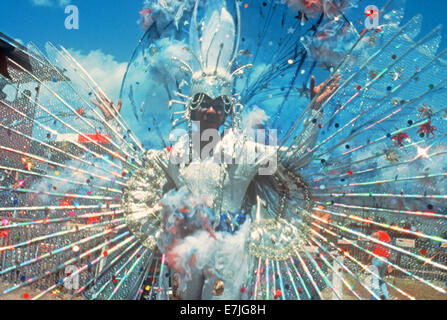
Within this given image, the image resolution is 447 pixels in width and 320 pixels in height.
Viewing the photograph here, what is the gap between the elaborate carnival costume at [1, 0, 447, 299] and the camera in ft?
6.44

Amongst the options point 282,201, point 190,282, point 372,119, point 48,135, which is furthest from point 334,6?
point 48,135

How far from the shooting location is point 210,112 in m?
2.14

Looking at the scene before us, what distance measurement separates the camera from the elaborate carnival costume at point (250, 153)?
196cm

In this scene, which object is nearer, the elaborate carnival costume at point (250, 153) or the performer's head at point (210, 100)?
the elaborate carnival costume at point (250, 153)

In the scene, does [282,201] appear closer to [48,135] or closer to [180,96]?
[180,96]

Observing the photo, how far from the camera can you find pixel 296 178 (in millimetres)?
2076

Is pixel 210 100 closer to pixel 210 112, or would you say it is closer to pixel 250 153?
pixel 210 112

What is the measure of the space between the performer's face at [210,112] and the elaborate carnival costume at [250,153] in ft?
0.14

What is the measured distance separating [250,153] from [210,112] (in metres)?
0.34

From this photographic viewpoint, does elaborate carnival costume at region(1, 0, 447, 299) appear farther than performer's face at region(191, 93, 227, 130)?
No

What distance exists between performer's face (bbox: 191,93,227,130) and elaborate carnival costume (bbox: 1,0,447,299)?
0.04m

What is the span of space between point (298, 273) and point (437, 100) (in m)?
1.26

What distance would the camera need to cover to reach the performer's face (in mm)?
2145

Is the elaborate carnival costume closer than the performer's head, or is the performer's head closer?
the elaborate carnival costume
